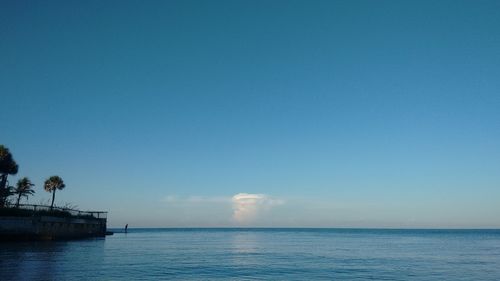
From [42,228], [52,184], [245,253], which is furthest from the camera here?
[52,184]

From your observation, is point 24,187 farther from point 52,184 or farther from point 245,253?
point 245,253

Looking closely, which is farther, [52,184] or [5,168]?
[52,184]

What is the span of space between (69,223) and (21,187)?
16.5 metres

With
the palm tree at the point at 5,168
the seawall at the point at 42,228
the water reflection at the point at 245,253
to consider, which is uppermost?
the palm tree at the point at 5,168

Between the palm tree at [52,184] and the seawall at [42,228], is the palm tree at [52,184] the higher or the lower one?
the higher one

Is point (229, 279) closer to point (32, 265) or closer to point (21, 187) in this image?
point (32, 265)

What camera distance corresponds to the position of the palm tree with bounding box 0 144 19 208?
6819cm

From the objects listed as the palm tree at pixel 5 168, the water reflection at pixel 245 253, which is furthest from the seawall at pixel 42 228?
the water reflection at pixel 245 253

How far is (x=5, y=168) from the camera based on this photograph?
68812 millimetres

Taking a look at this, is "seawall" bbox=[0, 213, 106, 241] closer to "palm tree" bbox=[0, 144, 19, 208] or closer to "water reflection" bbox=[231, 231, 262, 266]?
"palm tree" bbox=[0, 144, 19, 208]

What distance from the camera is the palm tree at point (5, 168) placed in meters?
68.2

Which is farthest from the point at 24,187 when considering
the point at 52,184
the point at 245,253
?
the point at 245,253

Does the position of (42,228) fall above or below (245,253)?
above

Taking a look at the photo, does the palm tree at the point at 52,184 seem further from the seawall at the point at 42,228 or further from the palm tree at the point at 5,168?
the palm tree at the point at 5,168
